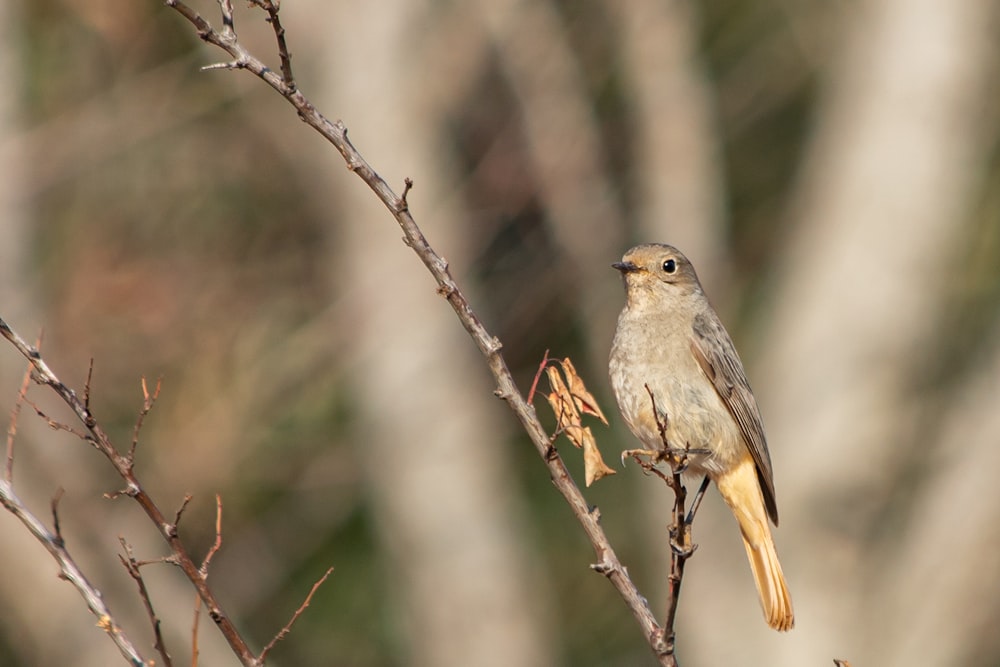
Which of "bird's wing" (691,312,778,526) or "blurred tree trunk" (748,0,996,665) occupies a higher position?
"blurred tree trunk" (748,0,996,665)

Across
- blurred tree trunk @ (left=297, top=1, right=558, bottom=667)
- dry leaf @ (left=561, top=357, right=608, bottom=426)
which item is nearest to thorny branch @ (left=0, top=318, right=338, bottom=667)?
dry leaf @ (left=561, top=357, right=608, bottom=426)

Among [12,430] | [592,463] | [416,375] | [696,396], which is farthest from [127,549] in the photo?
[416,375]

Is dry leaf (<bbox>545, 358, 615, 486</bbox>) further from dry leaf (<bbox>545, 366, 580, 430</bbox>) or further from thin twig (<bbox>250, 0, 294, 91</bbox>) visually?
thin twig (<bbox>250, 0, 294, 91</bbox>)

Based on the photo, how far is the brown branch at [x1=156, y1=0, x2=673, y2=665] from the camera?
309 cm

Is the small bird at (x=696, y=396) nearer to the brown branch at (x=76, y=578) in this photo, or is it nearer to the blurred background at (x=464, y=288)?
the brown branch at (x=76, y=578)

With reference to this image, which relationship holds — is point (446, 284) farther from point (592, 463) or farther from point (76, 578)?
point (76, 578)

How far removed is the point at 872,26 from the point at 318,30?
178 inches

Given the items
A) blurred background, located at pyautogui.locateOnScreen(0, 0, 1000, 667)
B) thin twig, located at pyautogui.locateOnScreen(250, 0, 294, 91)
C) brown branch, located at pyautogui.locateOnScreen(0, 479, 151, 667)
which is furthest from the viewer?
blurred background, located at pyautogui.locateOnScreen(0, 0, 1000, 667)

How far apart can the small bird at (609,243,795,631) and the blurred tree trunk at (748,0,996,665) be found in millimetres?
Answer: 4951

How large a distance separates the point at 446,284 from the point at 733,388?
2373 mm

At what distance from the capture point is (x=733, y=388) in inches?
208

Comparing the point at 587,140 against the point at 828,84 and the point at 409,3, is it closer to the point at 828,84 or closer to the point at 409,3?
the point at 409,3

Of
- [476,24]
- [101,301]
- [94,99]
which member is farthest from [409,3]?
[101,301]

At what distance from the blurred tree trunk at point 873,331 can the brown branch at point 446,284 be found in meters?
6.96
